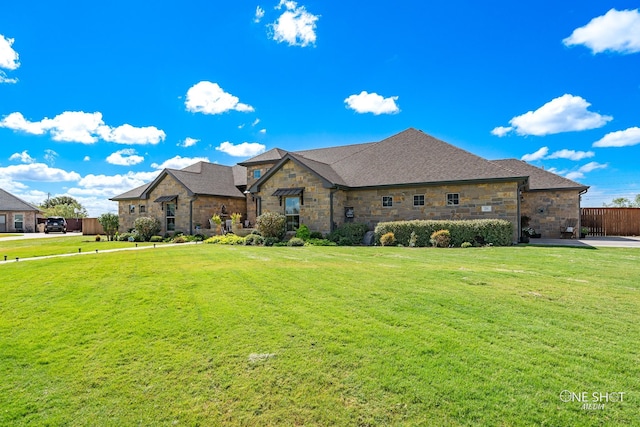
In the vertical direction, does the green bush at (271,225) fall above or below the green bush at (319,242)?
above

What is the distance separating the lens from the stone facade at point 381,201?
1800 cm

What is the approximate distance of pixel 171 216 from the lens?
26.4 metres

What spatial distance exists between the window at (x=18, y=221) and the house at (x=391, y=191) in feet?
85.5

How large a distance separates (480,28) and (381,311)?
49.5ft

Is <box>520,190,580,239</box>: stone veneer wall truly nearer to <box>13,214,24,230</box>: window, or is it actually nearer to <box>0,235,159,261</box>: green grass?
<box>0,235,159,261</box>: green grass

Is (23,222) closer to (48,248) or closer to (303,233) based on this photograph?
(48,248)

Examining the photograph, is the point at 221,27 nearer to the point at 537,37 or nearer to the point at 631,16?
the point at 537,37

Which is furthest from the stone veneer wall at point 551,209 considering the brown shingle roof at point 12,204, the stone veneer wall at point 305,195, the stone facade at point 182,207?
the brown shingle roof at point 12,204

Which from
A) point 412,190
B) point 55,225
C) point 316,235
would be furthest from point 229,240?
point 55,225

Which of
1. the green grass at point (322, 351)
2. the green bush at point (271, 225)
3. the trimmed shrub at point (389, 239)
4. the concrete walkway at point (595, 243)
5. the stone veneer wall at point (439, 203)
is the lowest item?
the green grass at point (322, 351)

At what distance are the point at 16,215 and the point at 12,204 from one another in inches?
60.1

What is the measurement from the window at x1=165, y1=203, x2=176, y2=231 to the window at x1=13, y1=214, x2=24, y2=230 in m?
28.4

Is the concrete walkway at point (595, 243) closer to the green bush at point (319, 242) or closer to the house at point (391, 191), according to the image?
the house at point (391, 191)

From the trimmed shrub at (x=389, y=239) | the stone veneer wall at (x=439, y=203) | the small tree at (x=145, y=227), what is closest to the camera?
the trimmed shrub at (x=389, y=239)
